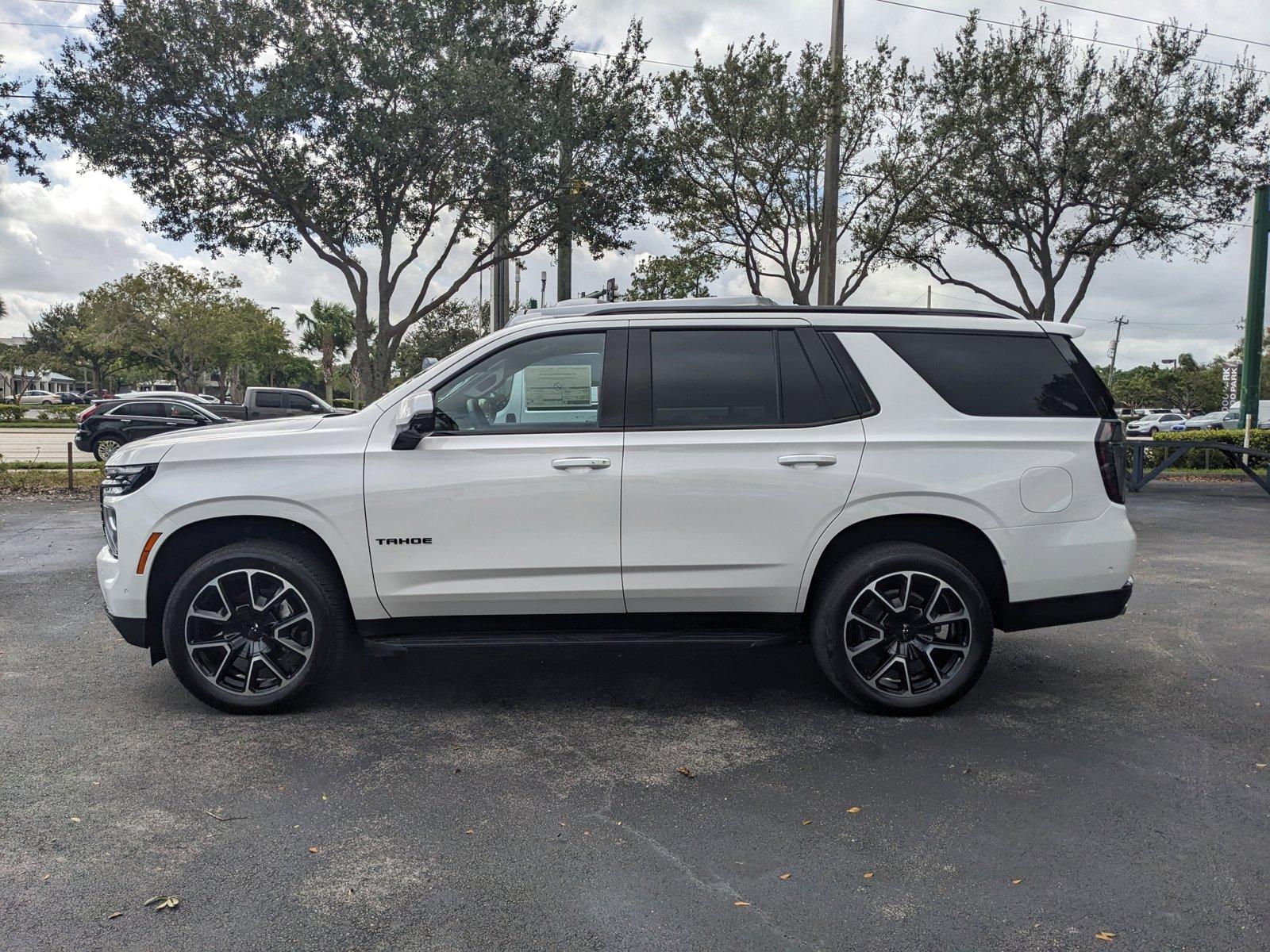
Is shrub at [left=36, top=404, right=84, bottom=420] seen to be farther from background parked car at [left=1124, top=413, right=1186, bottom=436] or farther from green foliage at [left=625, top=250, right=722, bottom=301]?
background parked car at [left=1124, top=413, right=1186, bottom=436]

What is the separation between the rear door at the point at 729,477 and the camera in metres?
4.52

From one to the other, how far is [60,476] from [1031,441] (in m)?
16.2

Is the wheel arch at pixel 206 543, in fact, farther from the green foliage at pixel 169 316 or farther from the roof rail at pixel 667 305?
the green foliage at pixel 169 316

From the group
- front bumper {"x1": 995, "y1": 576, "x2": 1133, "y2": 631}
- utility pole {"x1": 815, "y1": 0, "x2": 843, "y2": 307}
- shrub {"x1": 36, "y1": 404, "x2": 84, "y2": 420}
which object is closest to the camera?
front bumper {"x1": 995, "y1": 576, "x2": 1133, "y2": 631}

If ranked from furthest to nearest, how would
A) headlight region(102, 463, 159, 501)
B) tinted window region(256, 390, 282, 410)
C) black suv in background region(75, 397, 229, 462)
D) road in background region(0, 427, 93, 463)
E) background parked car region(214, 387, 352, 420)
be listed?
tinted window region(256, 390, 282, 410)
background parked car region(214, 387, 352, 420)
road in background region(0, 427, 93, 463)
black suv in background region(75, 397, 229, 462)
headlight region(102, 463, 159, 501)

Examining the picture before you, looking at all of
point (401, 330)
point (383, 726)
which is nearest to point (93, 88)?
point (401, 330)

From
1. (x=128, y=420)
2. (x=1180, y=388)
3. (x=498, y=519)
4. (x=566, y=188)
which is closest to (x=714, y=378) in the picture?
(x=498, y=519)

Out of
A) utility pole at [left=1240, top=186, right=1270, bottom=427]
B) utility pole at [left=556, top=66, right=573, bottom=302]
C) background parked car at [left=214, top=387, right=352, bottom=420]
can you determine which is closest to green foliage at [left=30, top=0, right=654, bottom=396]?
utility pole at [left=556, top=66, right=573, bottom=302]

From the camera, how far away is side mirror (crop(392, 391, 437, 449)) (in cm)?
447

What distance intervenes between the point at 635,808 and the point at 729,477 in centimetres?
157

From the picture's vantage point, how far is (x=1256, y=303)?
19484 mm

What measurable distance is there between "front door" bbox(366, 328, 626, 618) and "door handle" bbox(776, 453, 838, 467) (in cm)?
76

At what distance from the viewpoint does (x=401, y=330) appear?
22344mm

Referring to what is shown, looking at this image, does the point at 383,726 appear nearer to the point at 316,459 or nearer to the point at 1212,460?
the point at 316,459
